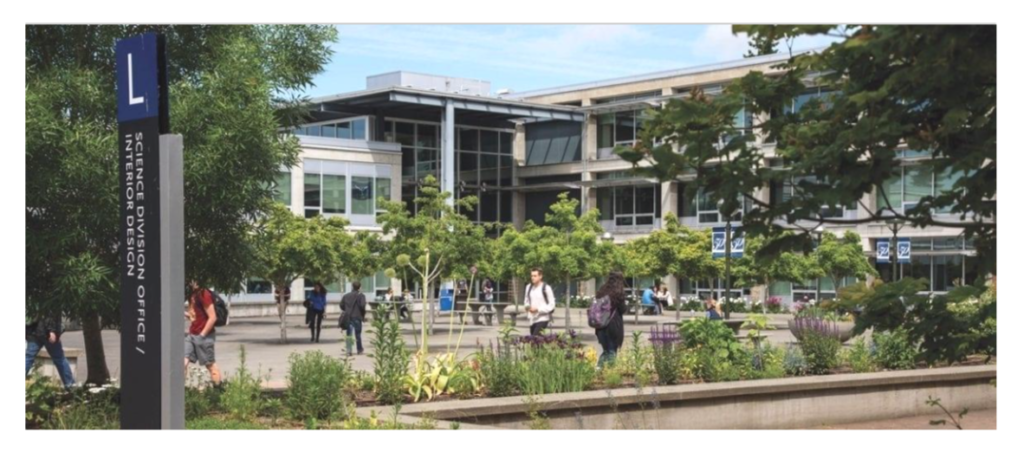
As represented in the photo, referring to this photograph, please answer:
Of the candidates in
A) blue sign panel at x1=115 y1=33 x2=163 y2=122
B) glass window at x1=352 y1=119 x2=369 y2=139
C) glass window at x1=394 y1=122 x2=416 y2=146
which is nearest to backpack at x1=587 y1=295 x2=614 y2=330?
blue sign panel at x1=115 y1=33 x2=163 y2=122

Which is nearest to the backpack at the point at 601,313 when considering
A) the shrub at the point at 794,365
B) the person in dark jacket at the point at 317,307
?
the shrub at the point at 794,365

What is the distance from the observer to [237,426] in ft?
34.6

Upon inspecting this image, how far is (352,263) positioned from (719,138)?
3092 centimetres

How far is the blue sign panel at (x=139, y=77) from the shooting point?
707cm

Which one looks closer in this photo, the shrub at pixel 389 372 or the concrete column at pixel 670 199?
the shrub at pixel 389 372

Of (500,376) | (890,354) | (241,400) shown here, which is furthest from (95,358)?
(890,354)

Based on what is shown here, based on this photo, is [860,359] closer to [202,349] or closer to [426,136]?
Result: [202,349]

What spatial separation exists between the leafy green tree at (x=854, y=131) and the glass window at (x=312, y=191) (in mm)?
50196

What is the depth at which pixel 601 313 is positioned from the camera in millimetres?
16844

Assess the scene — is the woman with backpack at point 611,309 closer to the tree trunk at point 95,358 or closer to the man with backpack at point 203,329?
the man with backpack at point 203,329

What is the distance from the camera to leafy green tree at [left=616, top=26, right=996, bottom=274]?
4711 mm

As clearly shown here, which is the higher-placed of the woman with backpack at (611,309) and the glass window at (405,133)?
the glass window at (405,133)

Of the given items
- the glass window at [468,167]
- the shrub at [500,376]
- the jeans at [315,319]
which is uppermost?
the glass window at [468,167]
